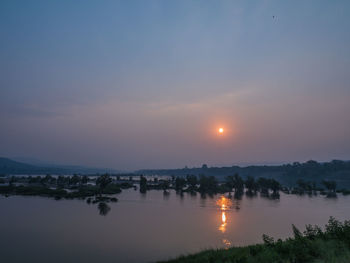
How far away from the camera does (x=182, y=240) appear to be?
3086 cm

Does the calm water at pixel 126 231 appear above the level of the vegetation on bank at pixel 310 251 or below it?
below

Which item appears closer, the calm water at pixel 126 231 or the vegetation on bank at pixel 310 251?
the vegetation on bank at pixel 310 251

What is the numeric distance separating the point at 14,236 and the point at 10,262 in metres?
9.90

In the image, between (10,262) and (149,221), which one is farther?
(149,221)

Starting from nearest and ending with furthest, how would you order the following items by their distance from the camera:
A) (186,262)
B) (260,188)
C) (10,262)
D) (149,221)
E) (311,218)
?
(186,262), (10,262), (149,221), (311,218), (260,188)

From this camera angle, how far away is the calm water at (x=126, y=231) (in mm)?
25969

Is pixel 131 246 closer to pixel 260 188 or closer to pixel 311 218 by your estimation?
pixel 311 218

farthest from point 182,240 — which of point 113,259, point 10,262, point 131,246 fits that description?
point 10,262

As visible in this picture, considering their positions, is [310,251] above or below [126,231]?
above

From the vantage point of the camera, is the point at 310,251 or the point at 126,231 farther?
the point at 126,231

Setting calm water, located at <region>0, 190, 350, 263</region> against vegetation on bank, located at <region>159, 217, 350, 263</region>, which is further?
calm water, located at <region>0, 190, 350, 263</region>

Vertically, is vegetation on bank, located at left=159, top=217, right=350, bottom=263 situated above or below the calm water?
above

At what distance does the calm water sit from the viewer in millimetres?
25969

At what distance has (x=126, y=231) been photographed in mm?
35344
